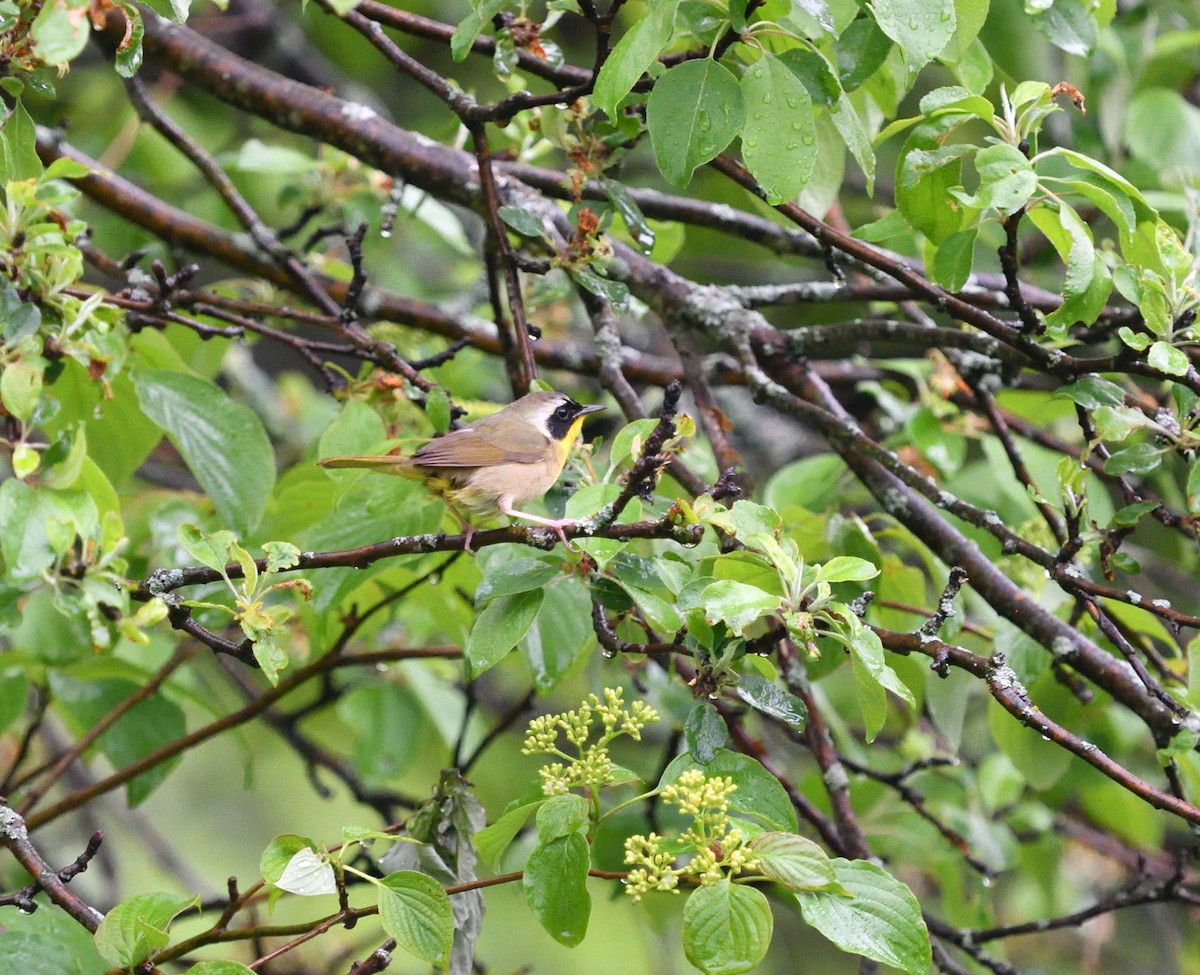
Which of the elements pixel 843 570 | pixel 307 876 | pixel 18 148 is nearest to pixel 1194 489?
pixel 843 570

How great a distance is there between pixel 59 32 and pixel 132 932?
52.9 inches

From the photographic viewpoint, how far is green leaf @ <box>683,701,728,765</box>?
6.21ft

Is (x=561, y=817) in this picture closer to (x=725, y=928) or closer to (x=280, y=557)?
(x=725, y=928)

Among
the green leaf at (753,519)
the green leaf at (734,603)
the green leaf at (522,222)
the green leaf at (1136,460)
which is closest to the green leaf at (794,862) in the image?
the green leaf at (734,603)

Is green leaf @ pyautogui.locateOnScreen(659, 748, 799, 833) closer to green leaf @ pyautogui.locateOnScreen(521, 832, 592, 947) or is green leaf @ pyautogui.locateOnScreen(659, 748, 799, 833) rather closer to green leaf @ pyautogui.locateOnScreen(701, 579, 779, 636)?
green leaf @ pyautogui.locateOnScreen(521, 832, 592, 947)

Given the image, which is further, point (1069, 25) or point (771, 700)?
point (1069, 25)

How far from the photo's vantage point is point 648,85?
88.8 inches

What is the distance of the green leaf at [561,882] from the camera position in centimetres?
183

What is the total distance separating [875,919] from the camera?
177cm

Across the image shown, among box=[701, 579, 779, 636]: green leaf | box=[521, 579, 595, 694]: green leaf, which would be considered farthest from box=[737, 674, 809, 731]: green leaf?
box=[521, 579, 595, 694]: green leaf

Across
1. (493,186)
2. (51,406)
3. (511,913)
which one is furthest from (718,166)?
(511,913)

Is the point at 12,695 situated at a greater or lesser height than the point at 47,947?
lesser

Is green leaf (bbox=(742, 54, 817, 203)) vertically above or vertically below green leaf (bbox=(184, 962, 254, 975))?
above

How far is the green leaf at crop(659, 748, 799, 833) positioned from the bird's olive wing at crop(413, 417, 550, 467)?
0.97m
